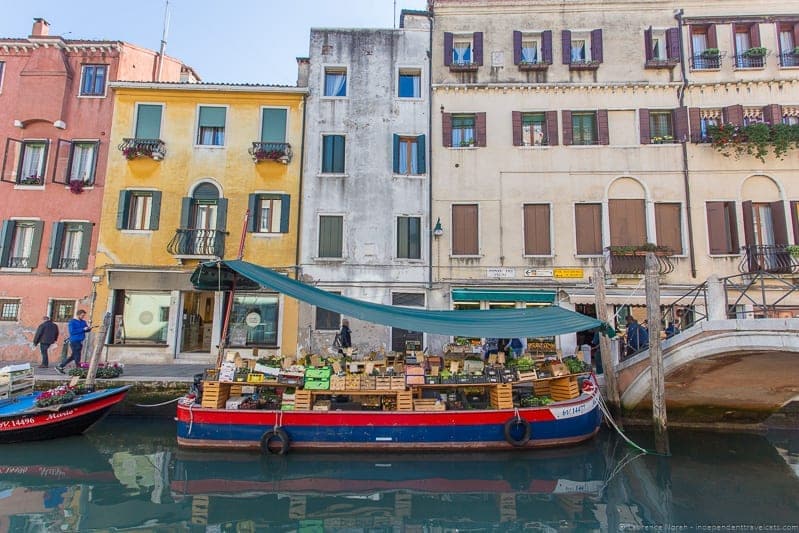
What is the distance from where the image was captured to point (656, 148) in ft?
48.8

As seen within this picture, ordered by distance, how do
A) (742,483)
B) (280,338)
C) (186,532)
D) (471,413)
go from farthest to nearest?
(280,338) → (471,413) → (742,483) → (186,532)

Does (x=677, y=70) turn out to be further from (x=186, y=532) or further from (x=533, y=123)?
(x=186, y=532)

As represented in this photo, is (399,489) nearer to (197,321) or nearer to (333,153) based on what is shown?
(197,321)

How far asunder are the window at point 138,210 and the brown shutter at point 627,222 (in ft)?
49.6

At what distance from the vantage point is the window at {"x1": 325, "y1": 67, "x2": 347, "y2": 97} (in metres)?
16.1

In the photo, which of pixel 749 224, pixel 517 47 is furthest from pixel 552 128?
pixel 749 224

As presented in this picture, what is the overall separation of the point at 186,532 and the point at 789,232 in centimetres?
1745

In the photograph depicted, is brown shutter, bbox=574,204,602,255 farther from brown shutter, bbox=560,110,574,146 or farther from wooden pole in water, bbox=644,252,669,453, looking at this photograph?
wooden pole in water, bbox=644,252,669,453

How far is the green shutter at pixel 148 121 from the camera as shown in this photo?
51.1ft

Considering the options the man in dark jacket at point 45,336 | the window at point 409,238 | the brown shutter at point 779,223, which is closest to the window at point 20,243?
the man in dark jacket at point 45,336

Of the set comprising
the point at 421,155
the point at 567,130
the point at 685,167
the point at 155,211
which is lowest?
the point at 155,211

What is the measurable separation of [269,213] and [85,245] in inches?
242

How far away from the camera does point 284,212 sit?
49.7 feet

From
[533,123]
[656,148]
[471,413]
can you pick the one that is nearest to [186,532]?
[471,413]
